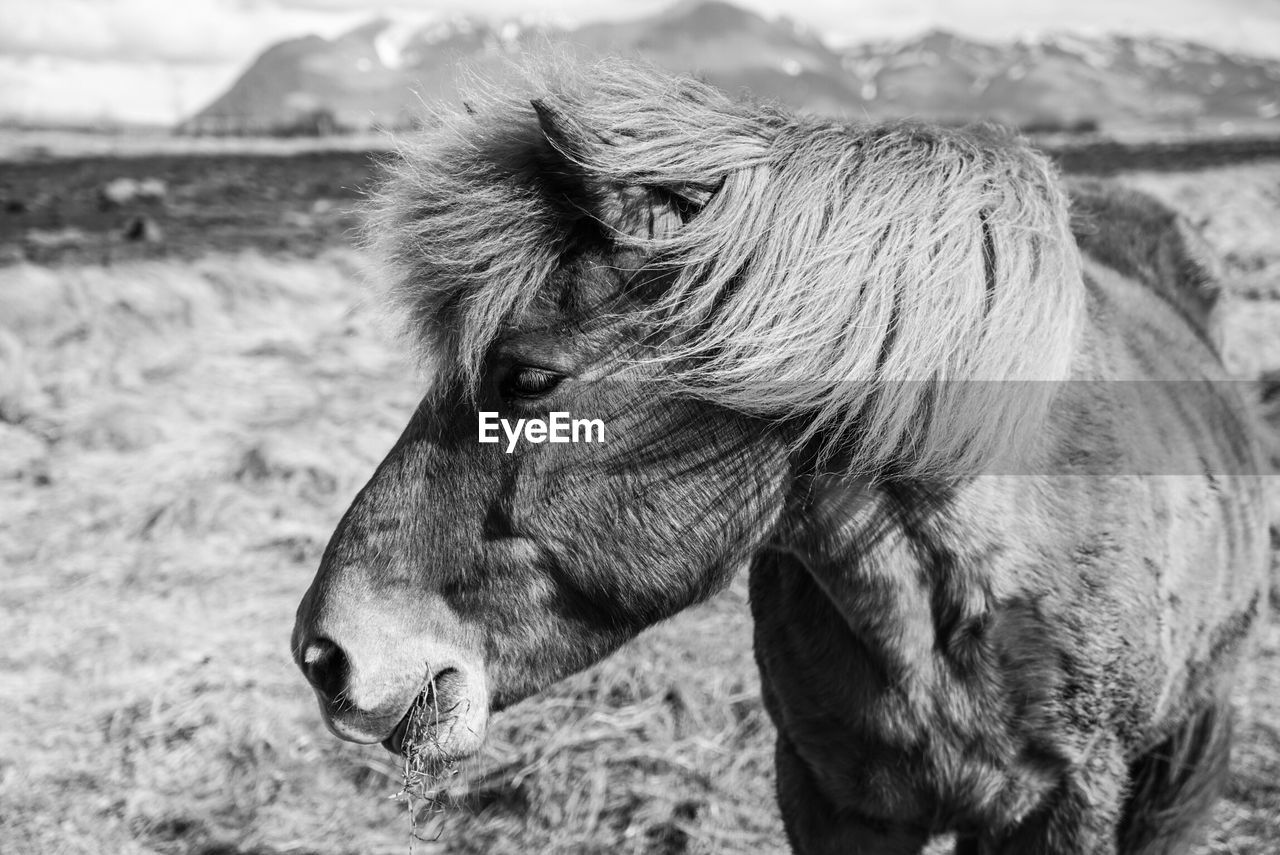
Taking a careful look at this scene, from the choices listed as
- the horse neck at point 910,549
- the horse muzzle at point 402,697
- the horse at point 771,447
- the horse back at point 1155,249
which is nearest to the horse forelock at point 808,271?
the horse at point 771,447

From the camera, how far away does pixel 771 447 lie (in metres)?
1.74

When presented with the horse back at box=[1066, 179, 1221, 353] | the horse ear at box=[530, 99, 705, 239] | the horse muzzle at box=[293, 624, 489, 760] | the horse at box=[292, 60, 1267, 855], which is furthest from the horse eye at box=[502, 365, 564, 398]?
the horse back at box=[1066, 179, 1221, 353]

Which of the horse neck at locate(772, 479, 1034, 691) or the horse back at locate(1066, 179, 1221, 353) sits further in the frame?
the horse back at locate(1066, 179, 1221, 353)

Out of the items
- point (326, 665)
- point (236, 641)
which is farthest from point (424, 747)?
point (236, 641)

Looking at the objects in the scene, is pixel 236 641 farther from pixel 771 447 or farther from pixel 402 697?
pixel 771 447

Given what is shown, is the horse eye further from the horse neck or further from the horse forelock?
the horse neck

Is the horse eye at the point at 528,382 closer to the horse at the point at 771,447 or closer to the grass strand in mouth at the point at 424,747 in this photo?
the horse at the point at 771,447

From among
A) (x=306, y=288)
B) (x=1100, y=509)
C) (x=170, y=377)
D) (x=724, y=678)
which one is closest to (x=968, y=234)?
(x=1100, y=509)

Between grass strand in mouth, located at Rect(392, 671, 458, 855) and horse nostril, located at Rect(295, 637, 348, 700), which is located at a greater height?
horse nostril, located at Rect(295, 637, 348, 700)

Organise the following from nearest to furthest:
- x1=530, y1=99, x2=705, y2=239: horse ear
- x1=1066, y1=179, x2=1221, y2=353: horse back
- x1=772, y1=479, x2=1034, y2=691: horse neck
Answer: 1. x1=530, y1=99, x2=705, y2=239: horse ear
2. x1=772, y1=479, x2=1034, y2=691: horse neck
3. x1=1066, y1=179, x2=1221, y2=353: horse back

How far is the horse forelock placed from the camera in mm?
1623

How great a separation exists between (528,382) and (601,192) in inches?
13.5

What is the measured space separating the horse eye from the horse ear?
27 centimetres

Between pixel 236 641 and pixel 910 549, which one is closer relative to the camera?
pixel 910 549
